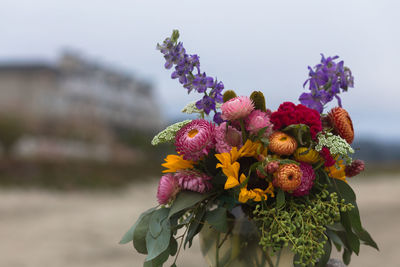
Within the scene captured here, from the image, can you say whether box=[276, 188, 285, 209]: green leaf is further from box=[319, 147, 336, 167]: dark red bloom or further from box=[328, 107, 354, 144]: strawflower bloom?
box=[328, 107, 354, 144]: strawflower bloom

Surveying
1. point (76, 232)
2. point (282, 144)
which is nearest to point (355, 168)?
point (282, 144)

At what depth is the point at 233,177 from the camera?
927 millimetres

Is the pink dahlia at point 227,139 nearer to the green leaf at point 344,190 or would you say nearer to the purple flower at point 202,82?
the purple flower at point 202,82

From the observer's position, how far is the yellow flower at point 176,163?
1.04 meters

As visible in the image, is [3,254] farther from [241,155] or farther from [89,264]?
[241,155]

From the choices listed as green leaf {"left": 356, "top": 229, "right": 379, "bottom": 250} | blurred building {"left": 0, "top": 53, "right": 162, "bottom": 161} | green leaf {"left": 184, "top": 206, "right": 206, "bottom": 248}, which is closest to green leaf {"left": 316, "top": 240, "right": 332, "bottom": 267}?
green leaf {"left": 356, "top": 229, "right": 379, "bottom": 250}

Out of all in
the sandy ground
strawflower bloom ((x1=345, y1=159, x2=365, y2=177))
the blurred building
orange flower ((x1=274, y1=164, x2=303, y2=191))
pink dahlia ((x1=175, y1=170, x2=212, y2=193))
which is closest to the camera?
orange flower ((x1=274, y1=164, x2=303, y2=191))

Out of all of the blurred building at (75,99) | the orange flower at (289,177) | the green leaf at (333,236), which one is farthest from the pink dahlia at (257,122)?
the blurred building at (75,99)

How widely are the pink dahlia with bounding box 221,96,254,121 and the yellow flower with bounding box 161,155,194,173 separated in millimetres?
177

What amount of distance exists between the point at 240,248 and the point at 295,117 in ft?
1.24

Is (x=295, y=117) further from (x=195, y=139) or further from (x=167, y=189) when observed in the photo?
(x=167, y=189)

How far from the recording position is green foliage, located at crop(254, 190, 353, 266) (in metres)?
0.89

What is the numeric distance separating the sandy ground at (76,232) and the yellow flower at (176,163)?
1.31 m

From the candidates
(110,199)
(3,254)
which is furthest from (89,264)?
(110,199)
